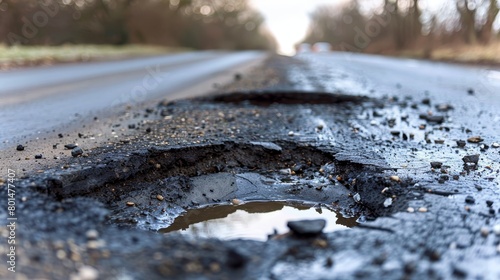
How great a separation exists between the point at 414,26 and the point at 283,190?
30816 mm

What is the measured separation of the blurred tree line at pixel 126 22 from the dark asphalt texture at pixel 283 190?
58.6 ft

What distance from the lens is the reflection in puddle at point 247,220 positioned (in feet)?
8.77

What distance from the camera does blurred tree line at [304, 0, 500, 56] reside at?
21141mm

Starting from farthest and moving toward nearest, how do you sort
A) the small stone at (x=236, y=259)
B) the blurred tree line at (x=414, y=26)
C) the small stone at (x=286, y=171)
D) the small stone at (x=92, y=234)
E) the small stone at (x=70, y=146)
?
the blurred tree line at (x=414, y=26)
the small stone at (x=70, y=146)
the small stone at (x=286, y=171)
the small stone at (x=92, y=234)
the small stone at (x=236, y=259)

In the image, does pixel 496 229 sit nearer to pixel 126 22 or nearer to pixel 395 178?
pixel 395 178

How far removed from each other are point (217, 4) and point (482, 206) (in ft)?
172

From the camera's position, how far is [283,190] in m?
3.31

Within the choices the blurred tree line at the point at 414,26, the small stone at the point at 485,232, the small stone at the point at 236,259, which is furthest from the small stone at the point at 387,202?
the blurred tree line at the point at 414,26

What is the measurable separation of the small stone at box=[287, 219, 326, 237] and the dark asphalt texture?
4cm

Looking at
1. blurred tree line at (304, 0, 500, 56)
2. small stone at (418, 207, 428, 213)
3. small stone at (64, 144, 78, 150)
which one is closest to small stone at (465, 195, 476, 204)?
small stone at (418, 207, 428, 213)

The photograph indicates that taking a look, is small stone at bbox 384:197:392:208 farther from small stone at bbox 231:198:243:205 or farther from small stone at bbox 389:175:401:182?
small stone at bbox 231:198:243:205

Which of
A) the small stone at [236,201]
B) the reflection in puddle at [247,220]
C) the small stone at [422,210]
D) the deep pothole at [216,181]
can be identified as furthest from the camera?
the small stone at [236,201]

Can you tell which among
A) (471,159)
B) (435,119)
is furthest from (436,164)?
(435,119)

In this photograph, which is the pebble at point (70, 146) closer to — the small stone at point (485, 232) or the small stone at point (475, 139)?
the small stone at point (485, 232)
